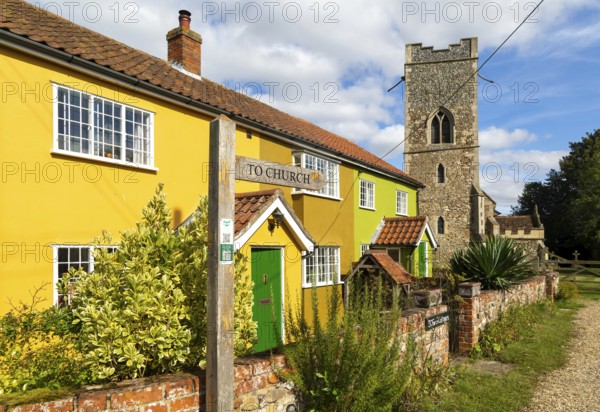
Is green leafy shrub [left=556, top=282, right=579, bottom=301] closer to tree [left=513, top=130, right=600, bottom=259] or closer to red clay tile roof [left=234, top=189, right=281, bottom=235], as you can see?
red clay tile roof [left=234, top=189, right=281, bottom=235]

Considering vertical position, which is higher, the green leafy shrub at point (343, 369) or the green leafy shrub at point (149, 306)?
the green leafy shrub at point (149, 306)

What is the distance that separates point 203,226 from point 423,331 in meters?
3.97

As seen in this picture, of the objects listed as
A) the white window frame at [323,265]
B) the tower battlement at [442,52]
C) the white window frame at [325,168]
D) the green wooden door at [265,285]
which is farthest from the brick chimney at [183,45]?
the tower battlement at [442,52]

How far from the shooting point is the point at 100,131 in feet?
25.1

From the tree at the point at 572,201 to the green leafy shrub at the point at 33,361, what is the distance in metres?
38.1

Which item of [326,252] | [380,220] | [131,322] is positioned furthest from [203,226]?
[380,220]

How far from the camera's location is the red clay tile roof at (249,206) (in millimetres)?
7727

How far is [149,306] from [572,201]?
44765 mm

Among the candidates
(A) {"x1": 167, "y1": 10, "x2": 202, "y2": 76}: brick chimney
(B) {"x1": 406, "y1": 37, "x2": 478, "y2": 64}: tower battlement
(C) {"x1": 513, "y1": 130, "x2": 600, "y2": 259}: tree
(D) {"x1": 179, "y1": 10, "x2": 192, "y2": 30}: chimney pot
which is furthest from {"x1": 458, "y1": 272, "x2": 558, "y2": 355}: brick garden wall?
(C) {"x1": 513, "y1": 130, "x2": 600, "y2": 259}: tree

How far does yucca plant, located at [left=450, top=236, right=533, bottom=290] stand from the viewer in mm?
10859

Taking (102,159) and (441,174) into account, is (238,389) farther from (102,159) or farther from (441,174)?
(441,174)

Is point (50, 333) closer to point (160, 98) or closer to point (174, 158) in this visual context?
point (174, 158)

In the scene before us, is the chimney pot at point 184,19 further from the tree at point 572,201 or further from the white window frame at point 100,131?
the tree at point 572,201

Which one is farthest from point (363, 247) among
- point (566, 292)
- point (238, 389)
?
point (238, 389)
